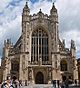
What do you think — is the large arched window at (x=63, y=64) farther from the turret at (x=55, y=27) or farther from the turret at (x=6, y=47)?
the turret at (x=6, y=47)

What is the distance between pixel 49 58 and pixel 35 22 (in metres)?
9.06

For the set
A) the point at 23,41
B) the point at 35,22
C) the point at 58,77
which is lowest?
the point at 58,77

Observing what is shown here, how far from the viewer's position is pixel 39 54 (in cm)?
6256

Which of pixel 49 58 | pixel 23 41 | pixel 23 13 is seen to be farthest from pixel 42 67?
pixel 23 13

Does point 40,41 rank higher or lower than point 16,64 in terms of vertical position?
higher

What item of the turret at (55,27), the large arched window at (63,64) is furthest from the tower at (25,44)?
the large arched window at (63,64)

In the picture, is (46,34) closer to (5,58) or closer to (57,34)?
(57,34)

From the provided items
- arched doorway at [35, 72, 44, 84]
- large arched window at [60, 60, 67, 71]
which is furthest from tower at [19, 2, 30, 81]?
large arched window at [60, 60, 67, 71]

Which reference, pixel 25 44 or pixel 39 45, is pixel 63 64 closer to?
pixel 39 45

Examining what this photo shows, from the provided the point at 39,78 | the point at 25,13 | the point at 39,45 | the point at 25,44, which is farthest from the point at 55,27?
the point at 39,78

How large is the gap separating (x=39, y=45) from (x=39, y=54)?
6.86 feet

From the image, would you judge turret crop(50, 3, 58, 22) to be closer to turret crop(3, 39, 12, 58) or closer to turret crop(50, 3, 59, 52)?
turret crop(50, 3, 59, 52)

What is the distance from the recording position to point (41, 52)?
6281 cm

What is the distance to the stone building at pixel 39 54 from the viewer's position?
60.7m
